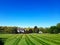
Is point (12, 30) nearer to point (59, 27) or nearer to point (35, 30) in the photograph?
point (35, 30)

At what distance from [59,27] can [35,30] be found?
28590 mm

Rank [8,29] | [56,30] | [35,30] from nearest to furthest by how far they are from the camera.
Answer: [56,30] < [8,29] < [35,30]

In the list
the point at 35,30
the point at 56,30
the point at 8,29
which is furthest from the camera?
the point at 35,30

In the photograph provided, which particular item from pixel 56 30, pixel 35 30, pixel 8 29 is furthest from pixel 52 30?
pixel 8 29

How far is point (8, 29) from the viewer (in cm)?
12175

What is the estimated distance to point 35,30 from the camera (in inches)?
5359

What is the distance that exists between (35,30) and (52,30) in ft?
87.2

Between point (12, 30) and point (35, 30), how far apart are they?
23.1 metres

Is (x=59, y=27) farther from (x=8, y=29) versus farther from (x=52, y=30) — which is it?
(x=8, y=29)

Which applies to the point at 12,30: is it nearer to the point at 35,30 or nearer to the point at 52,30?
the point at 35,30

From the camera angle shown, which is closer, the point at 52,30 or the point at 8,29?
the point at 52,30

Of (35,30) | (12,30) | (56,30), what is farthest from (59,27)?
(12,30)

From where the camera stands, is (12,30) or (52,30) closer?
(52,30)

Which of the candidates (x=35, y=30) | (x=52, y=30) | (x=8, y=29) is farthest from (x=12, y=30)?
(x=52, y=30)
